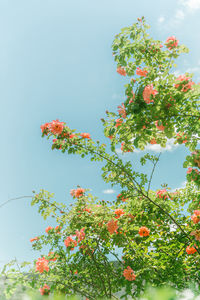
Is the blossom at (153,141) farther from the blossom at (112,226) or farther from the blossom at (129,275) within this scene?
the blossom at (129,275)

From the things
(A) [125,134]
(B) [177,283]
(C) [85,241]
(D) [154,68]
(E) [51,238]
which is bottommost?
→ (B) [177,283]

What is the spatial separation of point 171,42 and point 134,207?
2.39 meters

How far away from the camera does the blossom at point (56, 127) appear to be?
3.24 meters

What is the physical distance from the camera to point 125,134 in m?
3.09

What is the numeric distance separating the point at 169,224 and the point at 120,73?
2.36 meters

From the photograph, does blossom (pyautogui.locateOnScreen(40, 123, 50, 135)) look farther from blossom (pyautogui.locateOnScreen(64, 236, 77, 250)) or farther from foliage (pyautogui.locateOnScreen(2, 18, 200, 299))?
blossom (pyautogui.locateOnScreen(64, 236, 77, 250))

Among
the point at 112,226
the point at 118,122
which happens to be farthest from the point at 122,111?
the point at 112,226

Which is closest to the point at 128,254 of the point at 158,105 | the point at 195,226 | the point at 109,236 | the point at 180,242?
the point at 109,236

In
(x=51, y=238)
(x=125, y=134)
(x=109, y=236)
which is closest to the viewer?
(x=125, y=134)

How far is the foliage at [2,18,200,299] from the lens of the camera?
2803mm

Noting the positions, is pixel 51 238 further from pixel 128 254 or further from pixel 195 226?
pixel 195 226

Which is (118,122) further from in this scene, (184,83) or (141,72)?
(184,83)

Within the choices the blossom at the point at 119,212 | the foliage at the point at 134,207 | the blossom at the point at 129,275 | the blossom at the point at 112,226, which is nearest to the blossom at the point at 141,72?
the foliage at the point at 134,207

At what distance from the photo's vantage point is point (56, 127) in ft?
10.6
